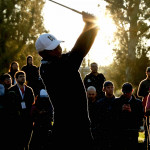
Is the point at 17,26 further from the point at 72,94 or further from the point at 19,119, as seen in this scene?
the point at 72,94

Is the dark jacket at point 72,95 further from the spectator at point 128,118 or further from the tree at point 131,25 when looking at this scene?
the tree at point 131,25

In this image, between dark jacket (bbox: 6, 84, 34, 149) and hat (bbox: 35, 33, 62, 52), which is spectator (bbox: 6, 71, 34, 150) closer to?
dark jacket (bbox: 6, 84, 34, 149)

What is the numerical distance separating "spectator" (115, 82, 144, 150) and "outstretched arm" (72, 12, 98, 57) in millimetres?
4366

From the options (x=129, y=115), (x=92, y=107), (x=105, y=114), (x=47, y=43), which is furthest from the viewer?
(x=92, y=107)

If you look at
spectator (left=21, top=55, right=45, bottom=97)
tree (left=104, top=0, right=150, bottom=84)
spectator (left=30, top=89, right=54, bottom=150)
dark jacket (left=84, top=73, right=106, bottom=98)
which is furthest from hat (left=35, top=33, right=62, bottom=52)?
tree (left=104, top=0, right=150, bottom=84)

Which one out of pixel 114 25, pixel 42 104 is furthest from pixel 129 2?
pixel 42 104

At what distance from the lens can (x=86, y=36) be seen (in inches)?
134

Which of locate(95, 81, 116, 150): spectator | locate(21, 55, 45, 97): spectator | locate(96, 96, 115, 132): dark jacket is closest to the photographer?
locate(95, 81, 116, 150): spectator

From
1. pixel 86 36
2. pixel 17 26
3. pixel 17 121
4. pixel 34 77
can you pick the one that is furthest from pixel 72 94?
pixel 17 26

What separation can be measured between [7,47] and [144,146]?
82.1 ft

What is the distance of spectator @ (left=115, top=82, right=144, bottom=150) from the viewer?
7.47 m

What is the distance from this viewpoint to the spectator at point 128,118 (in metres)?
7.47

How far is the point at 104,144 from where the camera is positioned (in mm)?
7398

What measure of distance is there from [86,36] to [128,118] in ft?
15.1
